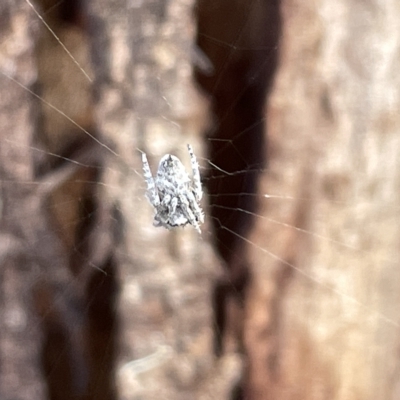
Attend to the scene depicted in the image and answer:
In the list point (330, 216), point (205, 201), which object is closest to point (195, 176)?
point (205, 201)

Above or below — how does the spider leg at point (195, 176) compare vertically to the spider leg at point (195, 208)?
above

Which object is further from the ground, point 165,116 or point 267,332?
point 165,116

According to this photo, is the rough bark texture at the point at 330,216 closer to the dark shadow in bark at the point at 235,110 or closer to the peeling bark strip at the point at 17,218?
the dark shadow in bark at the point at 235,110

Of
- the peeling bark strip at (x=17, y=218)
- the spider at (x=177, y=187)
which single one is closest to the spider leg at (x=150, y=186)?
the spider at (x=177, y=187)

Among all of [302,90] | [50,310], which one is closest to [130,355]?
[50,310]

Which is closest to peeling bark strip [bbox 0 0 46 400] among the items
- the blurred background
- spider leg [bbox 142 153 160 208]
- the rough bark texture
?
the blurred background

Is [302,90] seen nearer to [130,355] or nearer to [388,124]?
[388,124]

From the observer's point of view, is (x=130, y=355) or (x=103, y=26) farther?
(x=130, y=355)

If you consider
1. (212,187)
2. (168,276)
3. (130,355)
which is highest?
(212,187)

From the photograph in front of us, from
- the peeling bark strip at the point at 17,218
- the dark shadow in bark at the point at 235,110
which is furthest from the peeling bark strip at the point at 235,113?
the peeling bark strip at the point at 17,218
